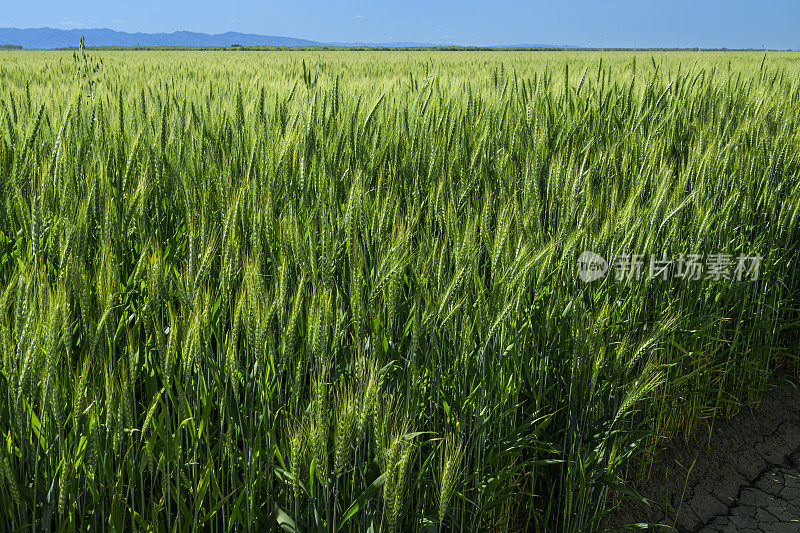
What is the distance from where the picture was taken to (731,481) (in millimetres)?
1913

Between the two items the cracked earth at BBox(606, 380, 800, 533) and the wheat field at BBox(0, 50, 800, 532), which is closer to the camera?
the wheat field at BBox(0, 50, 800, 532)

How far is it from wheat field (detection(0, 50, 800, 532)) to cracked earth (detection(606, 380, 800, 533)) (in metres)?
0.09

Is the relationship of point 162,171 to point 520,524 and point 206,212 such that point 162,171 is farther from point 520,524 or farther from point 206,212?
point 520,524

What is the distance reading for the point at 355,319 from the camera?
1.04 meters

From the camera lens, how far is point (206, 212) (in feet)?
5.19

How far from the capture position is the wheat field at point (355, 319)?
92 centimetres

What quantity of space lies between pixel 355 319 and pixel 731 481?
4.90ft

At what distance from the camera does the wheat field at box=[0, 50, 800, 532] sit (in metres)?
0.92

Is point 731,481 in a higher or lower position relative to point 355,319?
lower

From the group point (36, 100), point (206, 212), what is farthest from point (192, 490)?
point (36, 100)

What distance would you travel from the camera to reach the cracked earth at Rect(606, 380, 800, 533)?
5.66 feet

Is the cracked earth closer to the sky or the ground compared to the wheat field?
closer to the ground

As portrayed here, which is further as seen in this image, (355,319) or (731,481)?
(731,481)

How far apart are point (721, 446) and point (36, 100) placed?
323 centimetres
